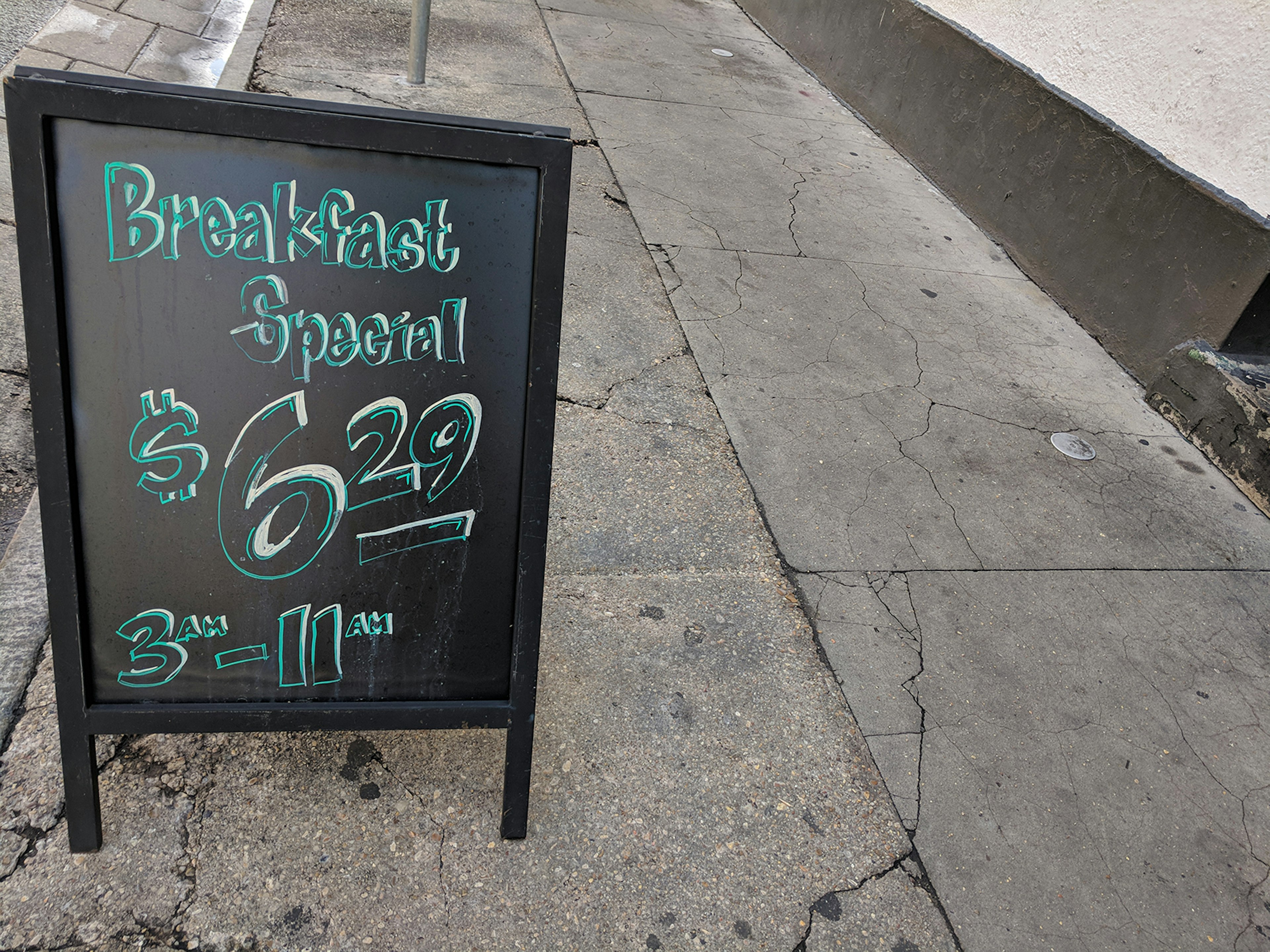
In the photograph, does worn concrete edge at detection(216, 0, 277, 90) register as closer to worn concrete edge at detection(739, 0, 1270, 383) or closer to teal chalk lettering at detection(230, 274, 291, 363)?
teal chalk lettering at detection(230, 274, 291, 363)

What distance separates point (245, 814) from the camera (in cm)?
233

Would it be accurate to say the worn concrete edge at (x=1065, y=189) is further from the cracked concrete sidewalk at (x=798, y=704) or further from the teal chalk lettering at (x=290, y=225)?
the teal chalk lettering at (x=290, y=225)

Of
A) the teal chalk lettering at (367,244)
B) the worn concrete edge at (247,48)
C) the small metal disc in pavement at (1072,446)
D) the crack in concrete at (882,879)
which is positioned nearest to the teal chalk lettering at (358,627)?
the teal chalk lettering at (367,244)

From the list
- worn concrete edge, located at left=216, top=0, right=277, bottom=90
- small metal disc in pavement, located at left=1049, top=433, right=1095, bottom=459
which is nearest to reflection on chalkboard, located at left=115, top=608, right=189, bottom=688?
small metal disc in pavement, located at left=1049, top=433, right=1095, bottom=459

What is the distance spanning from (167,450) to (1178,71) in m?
5.66

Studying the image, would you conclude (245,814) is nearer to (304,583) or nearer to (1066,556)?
(304,583)

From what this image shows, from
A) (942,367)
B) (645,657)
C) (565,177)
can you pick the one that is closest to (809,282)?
(942,367)

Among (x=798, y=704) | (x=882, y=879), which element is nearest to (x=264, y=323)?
(x=798, y=704)

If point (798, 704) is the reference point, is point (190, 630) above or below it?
above

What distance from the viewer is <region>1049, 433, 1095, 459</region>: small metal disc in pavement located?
174 inches

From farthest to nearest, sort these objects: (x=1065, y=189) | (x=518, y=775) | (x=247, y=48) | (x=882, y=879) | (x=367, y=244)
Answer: (x=247, y=48) → (x=1065, y=189) → (x=882, y=879) → (x=518, y=775) → (x=367, y=244)

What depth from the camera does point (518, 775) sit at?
7.64ft

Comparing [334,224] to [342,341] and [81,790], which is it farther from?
[81,790]

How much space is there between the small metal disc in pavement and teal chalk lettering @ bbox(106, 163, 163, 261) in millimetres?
4013
